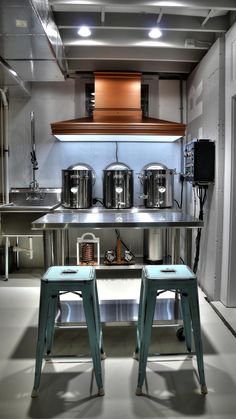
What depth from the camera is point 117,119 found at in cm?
450

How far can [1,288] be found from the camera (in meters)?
→ 4.20

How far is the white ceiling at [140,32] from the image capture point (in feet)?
9.89

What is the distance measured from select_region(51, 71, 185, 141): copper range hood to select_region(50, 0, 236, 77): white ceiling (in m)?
0.26

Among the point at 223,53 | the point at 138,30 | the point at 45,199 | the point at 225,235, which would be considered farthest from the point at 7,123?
the point at 225,235

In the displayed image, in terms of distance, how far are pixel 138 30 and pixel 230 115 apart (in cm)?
141

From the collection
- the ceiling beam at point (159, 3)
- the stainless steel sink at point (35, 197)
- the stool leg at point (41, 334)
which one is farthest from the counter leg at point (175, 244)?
the stainless steel sink at point (35, 197)

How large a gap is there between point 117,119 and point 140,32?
1029mm

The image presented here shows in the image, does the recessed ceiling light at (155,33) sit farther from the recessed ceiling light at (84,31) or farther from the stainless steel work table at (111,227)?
the stainless steel work table at (111,227)

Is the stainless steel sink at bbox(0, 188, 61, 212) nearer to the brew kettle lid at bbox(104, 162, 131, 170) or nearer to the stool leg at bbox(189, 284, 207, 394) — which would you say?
the brew kettle lid at bbox(104, 162, 131, 170)

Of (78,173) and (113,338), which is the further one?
(78,173)

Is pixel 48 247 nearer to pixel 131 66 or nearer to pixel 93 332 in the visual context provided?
pixel 93 332

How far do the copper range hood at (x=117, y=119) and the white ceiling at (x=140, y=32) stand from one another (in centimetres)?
26

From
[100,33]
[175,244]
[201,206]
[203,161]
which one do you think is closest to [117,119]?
[100,33]

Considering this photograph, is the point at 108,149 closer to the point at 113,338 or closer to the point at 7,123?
the point at 7,123
